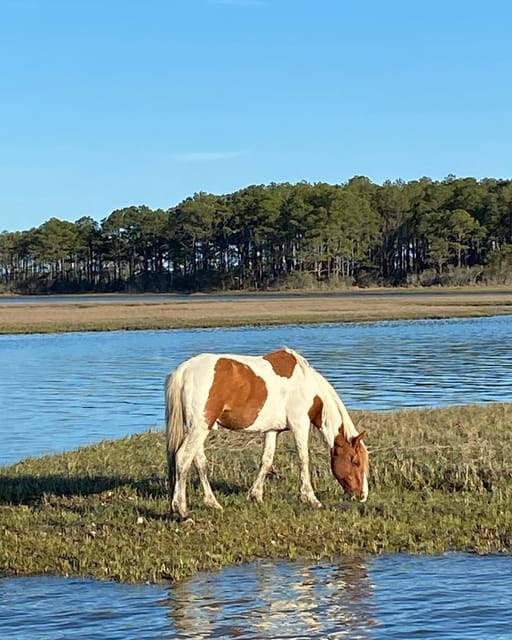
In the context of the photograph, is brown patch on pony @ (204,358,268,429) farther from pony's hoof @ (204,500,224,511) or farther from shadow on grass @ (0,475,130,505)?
shadow on grass @ (0,475,130,505)

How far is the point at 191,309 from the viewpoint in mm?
73562

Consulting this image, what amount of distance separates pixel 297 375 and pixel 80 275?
149406 mm

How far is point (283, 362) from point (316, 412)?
2.18ft

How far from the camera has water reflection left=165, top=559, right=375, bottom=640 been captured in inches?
333

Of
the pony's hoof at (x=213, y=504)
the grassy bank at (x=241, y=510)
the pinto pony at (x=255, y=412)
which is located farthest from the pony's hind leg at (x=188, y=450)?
the grassy bank at (x=241, y=510)

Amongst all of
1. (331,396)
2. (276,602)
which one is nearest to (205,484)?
(331,396)

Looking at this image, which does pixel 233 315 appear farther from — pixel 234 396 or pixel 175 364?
pixel 234 396

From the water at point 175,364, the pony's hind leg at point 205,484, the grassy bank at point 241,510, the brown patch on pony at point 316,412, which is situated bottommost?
the water at point 175,364

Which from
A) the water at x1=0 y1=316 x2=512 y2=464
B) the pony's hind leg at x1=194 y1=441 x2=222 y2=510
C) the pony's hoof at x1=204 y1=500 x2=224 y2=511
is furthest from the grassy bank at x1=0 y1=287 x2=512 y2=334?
the pony's hoof at x1=204 y1=500 x2=224 y2=511

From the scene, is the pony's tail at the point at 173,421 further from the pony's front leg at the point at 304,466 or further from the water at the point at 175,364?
the water at the point at 175,364

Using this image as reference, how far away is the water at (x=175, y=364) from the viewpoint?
69.6 ft

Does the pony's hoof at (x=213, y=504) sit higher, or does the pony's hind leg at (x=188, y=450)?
the pony's hind leg at (x=188, y=450)

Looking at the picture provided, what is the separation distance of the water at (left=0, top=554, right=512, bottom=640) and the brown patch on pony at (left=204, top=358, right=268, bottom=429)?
2.02 metres

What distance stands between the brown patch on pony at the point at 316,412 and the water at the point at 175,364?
5981 mm
